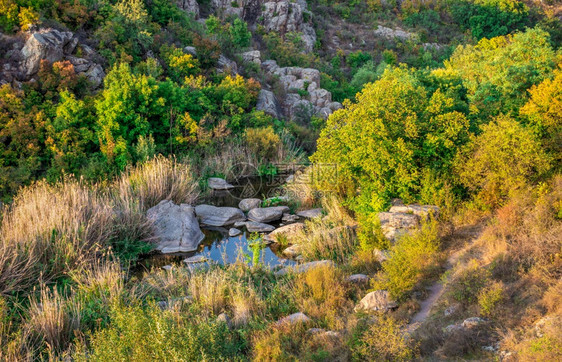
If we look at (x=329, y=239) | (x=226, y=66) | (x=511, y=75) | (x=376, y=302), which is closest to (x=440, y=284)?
(x=376, y=302)

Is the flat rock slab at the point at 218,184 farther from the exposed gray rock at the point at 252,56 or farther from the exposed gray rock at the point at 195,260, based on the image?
the exposed gray rock at the point at 252,56

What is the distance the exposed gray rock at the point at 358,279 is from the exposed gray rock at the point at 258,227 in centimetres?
469

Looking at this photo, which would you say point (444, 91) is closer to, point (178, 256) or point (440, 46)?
point (178, 256)

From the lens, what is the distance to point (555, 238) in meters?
7.41

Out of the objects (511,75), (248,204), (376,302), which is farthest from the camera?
(248,204)

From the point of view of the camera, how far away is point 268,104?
22078mm

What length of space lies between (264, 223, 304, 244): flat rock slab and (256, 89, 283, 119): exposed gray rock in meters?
10.1

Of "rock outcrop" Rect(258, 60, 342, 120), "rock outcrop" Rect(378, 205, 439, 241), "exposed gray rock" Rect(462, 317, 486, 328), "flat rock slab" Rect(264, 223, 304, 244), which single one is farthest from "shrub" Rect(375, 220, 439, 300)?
"rock outcrop" Rect(258, 60, 342, 120)

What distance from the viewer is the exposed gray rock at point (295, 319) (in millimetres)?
7070

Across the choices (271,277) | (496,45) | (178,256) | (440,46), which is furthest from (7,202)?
(440,46)

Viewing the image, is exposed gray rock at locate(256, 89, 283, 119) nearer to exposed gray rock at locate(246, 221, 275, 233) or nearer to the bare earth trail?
exposed gray rock at locate(246, 221, 275, 233)

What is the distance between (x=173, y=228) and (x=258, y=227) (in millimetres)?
2462

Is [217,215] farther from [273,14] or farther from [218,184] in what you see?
[273,14]

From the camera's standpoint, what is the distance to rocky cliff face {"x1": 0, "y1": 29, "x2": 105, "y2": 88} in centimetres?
1631
